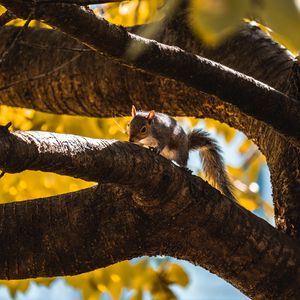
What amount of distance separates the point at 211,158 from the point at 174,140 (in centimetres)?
25

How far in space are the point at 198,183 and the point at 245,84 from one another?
0.39 metres

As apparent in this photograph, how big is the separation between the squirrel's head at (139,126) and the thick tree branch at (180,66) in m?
1.88

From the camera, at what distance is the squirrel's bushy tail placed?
336 centimetres

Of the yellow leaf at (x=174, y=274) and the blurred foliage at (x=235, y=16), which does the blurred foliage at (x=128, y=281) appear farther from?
the blurred foliage at (x=235, y=16)

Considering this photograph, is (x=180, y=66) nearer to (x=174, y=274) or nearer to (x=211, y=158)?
(x=174, y=274)

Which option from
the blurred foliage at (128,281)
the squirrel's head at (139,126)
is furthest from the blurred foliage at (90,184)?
the squirrel's head at (139,126)

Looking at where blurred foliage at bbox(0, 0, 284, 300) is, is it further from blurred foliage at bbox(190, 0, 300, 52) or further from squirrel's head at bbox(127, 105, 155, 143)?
blurred foliage at bbox(190, 0, 300, 52)

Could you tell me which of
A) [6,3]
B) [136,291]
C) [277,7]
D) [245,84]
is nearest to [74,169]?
[6,3]

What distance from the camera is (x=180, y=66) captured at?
5.26 ft

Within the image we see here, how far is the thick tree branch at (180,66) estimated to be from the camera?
1.43m

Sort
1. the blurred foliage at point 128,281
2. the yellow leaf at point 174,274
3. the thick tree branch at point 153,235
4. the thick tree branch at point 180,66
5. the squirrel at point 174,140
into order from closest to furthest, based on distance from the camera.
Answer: the thick tree branch at point 180,66
the thick tree branch at point 153,235
the yellow leaf at point 174,274
the blurred foliage at point 128,281
the squirrel at point 174,140

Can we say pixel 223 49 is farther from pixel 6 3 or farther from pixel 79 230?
pixel 6 3

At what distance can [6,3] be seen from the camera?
4.60ft

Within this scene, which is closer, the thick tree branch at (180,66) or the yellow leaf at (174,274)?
the thick tree branch at (180,66)
